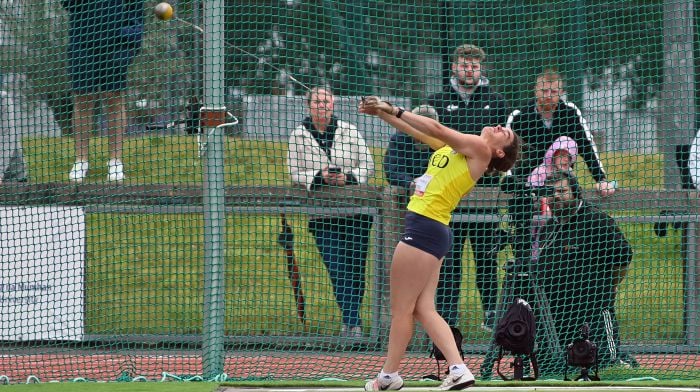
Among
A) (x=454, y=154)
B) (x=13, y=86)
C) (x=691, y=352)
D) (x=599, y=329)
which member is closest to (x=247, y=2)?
(x=13, y=86)

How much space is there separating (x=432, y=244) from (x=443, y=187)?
1.12 ft

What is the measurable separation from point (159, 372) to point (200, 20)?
262 centimetres

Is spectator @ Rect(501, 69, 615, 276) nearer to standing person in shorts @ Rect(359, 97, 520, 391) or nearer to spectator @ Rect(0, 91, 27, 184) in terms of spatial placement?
standing person in shorts @ Rect(359, 97, 520, 391)

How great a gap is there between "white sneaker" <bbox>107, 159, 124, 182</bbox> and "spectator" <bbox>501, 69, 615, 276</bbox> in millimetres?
2918

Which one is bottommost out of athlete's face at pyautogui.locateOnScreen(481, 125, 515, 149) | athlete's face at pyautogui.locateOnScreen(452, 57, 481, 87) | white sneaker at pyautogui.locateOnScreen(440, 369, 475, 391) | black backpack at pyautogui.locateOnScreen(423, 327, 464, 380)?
white sneaker at pyautogui.locateOnScreen(440, 369, 475, 391)

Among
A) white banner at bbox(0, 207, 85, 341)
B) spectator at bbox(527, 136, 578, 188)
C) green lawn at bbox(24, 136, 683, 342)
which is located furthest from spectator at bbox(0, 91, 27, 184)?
spectator at bbox(527, 136, 578, 188)

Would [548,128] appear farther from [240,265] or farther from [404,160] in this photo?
[240,265]

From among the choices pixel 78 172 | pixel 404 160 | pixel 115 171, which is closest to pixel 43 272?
pixel 78 172

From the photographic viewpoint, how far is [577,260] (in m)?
8.56

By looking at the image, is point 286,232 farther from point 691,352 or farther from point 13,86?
point 691,352

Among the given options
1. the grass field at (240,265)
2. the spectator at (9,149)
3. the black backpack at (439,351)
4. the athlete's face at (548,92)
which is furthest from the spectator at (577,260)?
the spectator at (9,149)

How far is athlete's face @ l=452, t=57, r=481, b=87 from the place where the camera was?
871cm

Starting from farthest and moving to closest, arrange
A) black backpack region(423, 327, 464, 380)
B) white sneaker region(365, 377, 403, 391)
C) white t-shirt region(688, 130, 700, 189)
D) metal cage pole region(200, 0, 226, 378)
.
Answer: white t-shirt region(688, 130, 700, 189) → metal cage pole region(200, 0, 226, 378) → black backpack region(423, 327, 464, 380) → white sneaker region(365, 377, 403, 391)

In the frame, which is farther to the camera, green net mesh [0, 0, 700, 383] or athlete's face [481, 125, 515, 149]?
green net mesh [0, 0, 700, 383]
